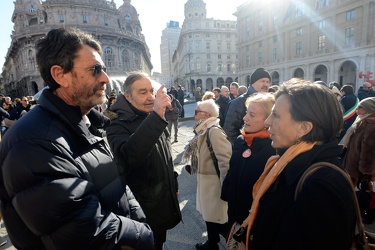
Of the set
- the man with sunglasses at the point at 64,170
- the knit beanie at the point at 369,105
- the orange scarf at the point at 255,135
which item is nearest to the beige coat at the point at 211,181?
the orange scarf at the point at 255,135

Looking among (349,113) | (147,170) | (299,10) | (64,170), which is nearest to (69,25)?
(299,10)


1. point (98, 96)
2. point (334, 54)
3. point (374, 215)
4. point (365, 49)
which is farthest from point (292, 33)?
point (98, 96)

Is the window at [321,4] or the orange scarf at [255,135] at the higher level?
the window at [321,4]

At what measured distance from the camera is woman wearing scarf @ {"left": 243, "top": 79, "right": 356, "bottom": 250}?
119 cm

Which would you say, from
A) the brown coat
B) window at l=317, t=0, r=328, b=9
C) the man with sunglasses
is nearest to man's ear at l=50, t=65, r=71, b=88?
the man with sunglasses

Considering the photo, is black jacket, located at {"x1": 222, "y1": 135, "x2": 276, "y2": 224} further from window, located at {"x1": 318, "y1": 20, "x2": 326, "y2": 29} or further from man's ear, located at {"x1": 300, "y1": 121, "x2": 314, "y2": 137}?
window, located at {"x1": 318, "y1": 20, "x2": 326, "y2": 29}

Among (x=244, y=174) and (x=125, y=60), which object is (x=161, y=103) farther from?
(x=125, y=60)

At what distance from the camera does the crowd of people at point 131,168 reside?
Answer: 93cm

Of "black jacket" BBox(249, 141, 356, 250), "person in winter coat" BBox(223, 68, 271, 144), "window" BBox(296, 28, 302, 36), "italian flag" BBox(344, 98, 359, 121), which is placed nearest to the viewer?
"black jacket" BBox(249, 141, 356, 250)

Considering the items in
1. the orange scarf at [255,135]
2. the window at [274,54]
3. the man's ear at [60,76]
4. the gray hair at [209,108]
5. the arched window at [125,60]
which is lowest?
the orange scarf at [255,135]

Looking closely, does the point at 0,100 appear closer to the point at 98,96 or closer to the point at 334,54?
the point at 98,96

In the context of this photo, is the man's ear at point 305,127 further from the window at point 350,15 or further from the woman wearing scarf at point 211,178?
the window at point 350,15

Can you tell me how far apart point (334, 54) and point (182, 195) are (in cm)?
3622

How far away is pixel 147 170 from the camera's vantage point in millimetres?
2029
